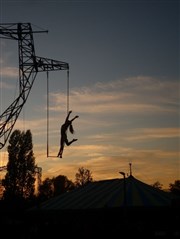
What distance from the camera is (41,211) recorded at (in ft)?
73.9

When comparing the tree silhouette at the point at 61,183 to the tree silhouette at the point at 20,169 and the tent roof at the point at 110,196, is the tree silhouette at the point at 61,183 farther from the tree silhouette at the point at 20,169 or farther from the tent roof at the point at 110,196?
the tent roof at the point at 110,196

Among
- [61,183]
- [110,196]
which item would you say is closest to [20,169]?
[110,196]

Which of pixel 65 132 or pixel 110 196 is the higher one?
pixel 65 132

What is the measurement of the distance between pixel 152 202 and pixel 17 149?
2399 centimetres

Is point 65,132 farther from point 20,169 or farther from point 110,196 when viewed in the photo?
point 20,169

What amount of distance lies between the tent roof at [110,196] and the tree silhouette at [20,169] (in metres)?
15.7

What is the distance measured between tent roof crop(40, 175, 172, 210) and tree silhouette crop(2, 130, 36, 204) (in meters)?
15.7

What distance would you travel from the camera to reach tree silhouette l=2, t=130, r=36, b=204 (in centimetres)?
3909

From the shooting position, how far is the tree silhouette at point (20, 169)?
1539 inches

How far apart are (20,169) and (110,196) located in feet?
69.4

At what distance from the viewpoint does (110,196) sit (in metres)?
20.5

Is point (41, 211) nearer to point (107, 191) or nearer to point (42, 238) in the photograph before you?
point (107, 191)

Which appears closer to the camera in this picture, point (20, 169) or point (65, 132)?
point (65, 132)

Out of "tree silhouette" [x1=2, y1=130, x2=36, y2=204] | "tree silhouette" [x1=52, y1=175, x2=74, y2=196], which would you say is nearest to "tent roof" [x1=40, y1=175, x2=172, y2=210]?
"tree silhouette" [x1=2, y1=130, x2=36, y2=204]
